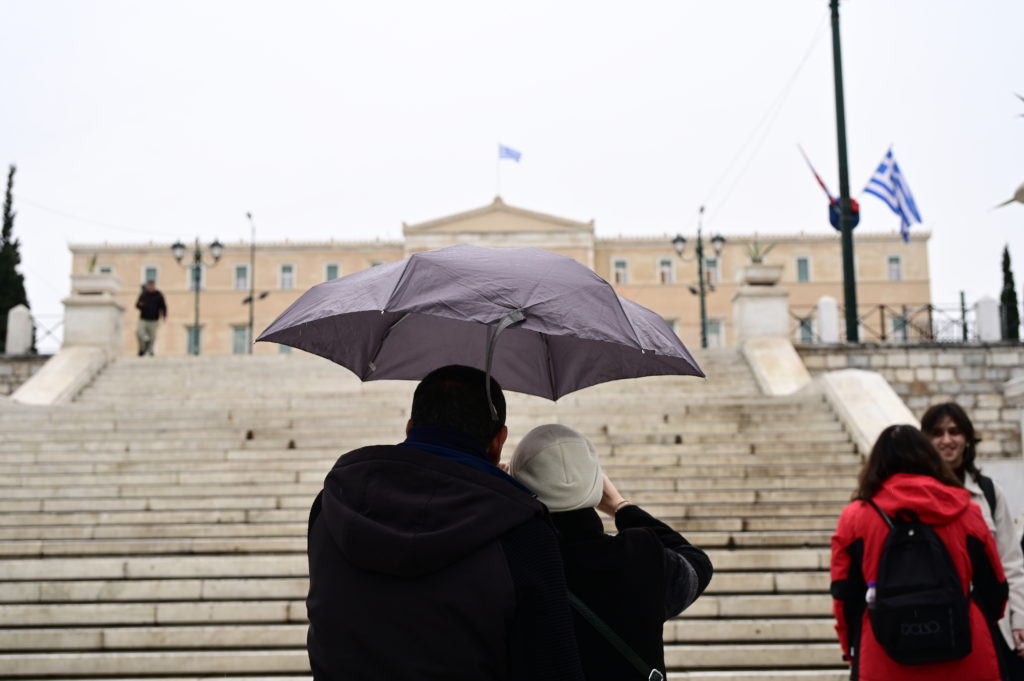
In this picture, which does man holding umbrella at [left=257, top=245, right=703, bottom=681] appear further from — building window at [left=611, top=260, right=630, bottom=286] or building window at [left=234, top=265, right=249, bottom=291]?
building window at [left=234, top=265, right=249, bottom=291]

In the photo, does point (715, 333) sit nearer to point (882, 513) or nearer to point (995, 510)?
point (995, 510)

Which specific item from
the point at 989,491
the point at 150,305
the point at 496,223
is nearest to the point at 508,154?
the point at 496,223

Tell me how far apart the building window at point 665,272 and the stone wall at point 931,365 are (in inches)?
1362

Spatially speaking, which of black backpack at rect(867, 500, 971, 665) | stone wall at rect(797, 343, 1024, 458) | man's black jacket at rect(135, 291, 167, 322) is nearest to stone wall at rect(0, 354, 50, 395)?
man's black jacket at rect(135, 291, 167, 322)

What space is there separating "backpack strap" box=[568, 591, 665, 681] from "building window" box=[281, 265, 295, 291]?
165 feet

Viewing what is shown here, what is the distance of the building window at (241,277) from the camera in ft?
167

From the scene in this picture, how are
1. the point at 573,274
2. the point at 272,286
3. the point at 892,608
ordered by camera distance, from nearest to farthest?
1. the point at 573,274
2. the point at 892,608
3. the point at 272,286

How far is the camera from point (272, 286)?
50.7 metres

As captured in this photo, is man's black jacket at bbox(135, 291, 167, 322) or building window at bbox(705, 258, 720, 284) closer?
man's black jacket at bbox(135, 291, 167, 322)

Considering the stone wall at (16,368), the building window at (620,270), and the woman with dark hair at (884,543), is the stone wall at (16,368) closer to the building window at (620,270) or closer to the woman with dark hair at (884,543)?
the woman with dark hair at (884,543)

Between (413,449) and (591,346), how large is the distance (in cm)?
146

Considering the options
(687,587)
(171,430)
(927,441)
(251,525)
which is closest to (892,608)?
(927,441)

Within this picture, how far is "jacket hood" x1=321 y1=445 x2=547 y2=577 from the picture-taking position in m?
1.96

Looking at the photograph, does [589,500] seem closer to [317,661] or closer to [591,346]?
[317,661]
